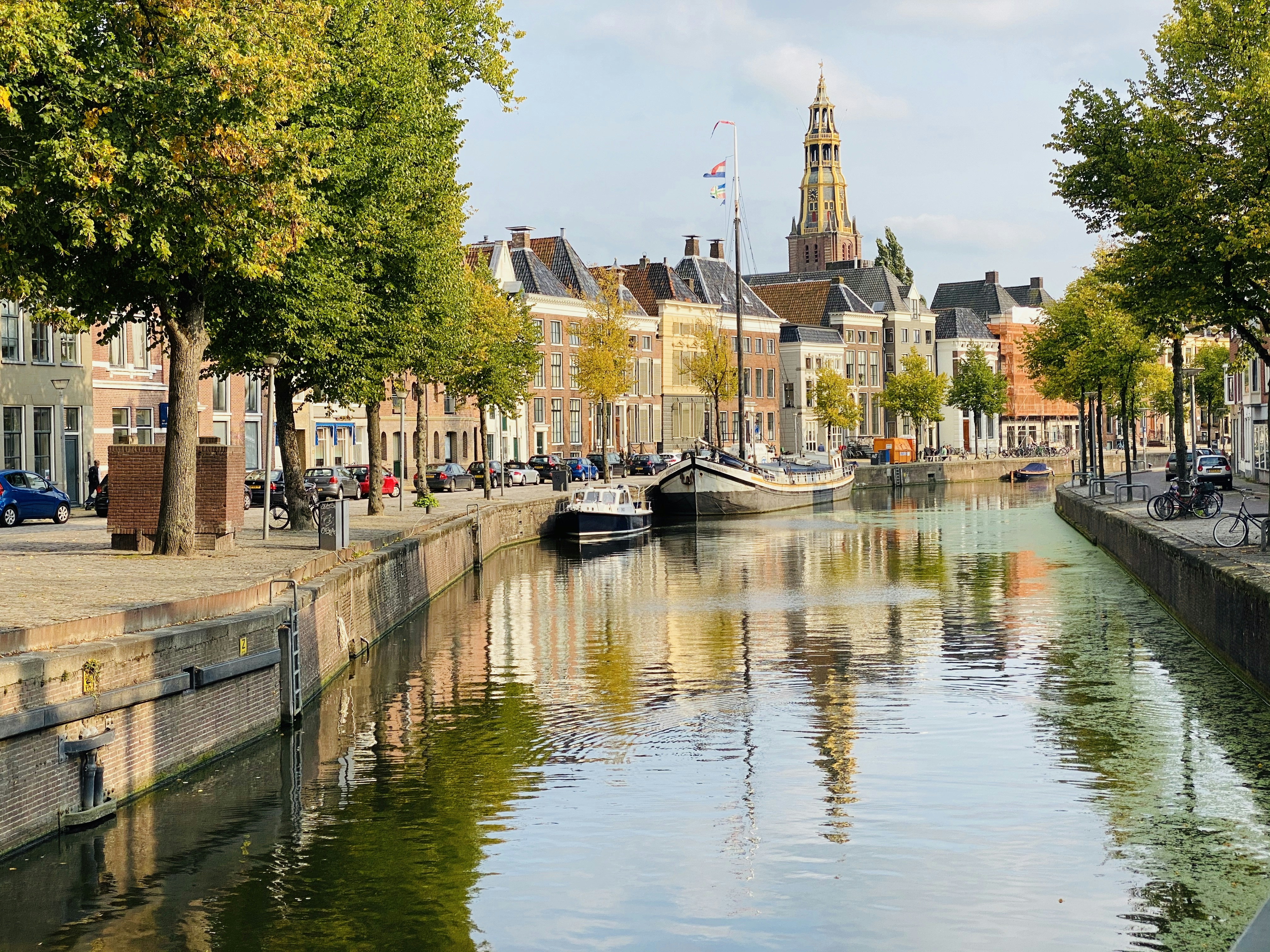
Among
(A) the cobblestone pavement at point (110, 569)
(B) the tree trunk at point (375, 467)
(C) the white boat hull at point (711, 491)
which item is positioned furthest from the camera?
(C) the white boat hull at point (711, 491)

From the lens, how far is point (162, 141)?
2138 centimetres

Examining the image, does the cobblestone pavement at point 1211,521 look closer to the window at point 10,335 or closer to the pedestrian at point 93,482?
the pedestrian at point 93,482

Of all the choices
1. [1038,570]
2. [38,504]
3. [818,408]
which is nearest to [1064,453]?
[818,408]

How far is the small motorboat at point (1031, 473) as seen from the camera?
11789 cm

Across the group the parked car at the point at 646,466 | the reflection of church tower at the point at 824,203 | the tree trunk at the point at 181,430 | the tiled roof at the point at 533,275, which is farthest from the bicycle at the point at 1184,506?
the reflection of church tower at the point at 824,203

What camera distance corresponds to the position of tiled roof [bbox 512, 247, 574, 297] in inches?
3784

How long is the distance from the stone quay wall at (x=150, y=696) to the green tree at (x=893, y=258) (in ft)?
466

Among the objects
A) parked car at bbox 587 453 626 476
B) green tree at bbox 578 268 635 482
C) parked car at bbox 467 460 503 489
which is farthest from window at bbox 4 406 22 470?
green tree at bbox 578 268 635 482

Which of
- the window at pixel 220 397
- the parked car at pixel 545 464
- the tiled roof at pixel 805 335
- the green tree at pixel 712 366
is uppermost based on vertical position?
the tiled roof at pixel 805 335

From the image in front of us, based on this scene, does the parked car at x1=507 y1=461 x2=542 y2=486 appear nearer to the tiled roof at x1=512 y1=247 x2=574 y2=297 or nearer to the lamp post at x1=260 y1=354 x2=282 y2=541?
the tiled roof at x1=512 y1=247 x2=574 y2=297

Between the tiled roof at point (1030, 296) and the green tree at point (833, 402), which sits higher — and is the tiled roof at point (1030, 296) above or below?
above

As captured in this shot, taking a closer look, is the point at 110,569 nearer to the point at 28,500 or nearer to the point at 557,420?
the point at 28,500

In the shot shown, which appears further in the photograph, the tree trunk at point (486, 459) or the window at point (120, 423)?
the tree trunk at point (486, 459)

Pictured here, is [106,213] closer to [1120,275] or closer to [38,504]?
[1120,275]
